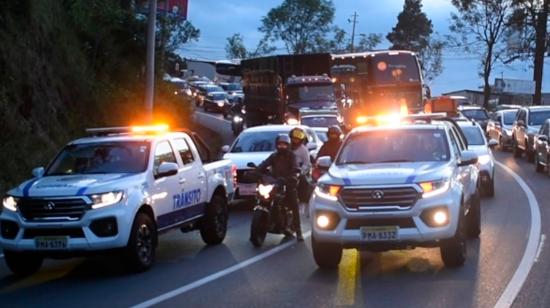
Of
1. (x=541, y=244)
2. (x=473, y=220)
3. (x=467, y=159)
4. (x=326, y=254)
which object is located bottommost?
(x=541, y=244)

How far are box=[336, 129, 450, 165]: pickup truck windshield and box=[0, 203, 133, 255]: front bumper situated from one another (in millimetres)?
3012

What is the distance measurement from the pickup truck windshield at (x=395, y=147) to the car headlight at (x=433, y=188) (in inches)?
40.1

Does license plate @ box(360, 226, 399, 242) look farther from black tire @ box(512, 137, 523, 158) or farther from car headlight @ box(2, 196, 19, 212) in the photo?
black tire @ box(512, 137, 523, 158)

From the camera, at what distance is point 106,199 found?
458 inches

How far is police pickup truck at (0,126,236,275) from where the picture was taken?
11516mm

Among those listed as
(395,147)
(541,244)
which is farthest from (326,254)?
(541,244)

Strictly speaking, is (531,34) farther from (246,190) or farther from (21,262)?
(21,262)

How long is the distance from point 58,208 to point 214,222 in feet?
11.4

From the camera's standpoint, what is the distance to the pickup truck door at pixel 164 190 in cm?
1263

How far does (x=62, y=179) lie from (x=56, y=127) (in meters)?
13.3

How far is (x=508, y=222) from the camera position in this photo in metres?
16.2

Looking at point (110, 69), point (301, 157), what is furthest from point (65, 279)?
point (110, 69)

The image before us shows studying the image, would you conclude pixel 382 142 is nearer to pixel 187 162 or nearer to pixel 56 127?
pixel 187 162

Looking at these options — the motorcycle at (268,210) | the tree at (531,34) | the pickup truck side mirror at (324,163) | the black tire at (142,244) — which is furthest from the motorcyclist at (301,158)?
the tree at (531,34)
